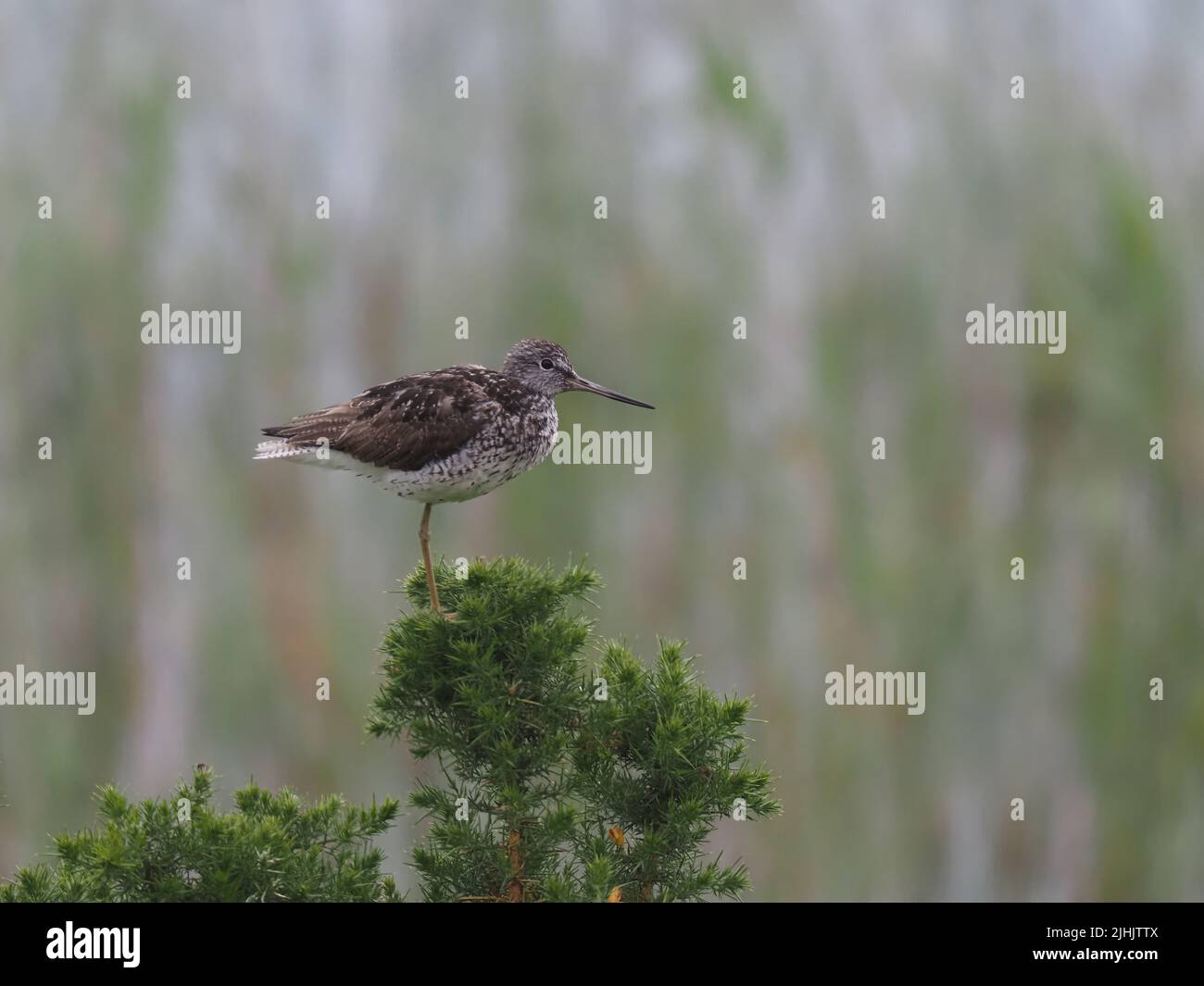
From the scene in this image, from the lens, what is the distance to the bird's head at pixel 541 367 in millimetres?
6875

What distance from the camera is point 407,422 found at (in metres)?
6.47

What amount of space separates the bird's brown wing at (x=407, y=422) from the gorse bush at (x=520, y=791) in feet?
4.97

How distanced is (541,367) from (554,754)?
272 centimetres

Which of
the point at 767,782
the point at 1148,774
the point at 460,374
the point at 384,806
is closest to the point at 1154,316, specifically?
the point at 1148,774

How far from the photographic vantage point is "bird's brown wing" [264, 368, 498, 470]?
639 cm

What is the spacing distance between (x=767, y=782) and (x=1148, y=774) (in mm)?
10574

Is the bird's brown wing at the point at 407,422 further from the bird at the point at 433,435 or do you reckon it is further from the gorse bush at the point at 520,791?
the gorse bush at the point at 520,791

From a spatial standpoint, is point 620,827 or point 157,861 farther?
point 620,827

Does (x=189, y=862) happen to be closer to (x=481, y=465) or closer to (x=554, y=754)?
(x=554, y=754)

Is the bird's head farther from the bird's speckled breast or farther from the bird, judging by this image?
the bird's speckled breast

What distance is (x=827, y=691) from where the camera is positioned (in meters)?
13.2

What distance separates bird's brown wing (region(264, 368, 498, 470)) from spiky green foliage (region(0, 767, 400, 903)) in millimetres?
2186

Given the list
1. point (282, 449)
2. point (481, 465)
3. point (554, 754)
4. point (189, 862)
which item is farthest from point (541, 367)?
point (189, 862)
